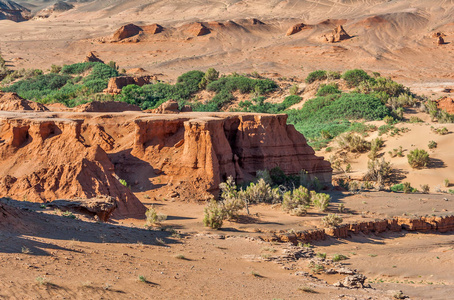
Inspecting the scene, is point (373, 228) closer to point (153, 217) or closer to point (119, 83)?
point (153, 217)

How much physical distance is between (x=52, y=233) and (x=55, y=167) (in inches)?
215

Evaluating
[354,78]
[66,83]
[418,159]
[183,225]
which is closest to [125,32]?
[66,83]

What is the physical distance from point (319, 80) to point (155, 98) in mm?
13922

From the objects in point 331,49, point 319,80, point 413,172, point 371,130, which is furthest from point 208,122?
point 331,49

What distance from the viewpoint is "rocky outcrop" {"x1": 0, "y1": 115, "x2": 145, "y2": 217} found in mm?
15414

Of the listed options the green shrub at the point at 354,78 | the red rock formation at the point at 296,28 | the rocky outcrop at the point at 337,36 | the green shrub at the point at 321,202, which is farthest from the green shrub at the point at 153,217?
the red rock formation at the point at 296,28

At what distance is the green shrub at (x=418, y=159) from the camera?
29.3m

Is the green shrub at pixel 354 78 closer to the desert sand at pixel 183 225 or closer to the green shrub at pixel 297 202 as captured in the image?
the desert sand at pixel 183 225

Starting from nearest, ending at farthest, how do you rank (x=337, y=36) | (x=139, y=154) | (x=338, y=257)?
(x=338, y=257) → (x=139, y=154) → (x=337, y=36)

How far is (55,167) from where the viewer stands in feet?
52.9

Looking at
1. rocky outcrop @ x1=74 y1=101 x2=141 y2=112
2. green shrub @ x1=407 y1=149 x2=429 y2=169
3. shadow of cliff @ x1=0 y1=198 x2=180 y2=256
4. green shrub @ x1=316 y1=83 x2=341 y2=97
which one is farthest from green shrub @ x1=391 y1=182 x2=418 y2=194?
green shrub @ x1=316 y1=83 x2=341 y2=97

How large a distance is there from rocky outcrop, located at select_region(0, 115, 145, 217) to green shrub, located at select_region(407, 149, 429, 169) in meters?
17.2

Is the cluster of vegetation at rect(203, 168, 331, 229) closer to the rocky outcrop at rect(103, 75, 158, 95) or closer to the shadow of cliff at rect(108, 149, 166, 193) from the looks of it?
the shadow of cliff at rect(108, 149, 166, 193)

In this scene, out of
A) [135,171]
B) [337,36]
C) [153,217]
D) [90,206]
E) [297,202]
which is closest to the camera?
[90,206]
